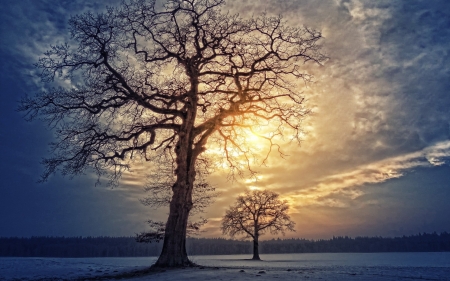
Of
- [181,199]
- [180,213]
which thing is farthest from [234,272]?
[181,199]

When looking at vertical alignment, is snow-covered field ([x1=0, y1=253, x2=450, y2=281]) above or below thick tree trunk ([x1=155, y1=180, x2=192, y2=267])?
below

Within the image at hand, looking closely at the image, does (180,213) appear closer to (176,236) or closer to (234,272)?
(176,236)

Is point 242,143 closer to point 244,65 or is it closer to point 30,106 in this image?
point 244,65

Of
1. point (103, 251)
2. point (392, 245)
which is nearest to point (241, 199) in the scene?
point (103, 251)

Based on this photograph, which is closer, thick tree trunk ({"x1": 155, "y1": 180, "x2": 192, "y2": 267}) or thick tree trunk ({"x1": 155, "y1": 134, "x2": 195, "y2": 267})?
thick tree trunk ({"x1": 155, "y1": 180, "x2": 192, "y2": 267})

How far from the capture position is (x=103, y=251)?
444ft

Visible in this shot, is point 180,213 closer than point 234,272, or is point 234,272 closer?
point 234,272

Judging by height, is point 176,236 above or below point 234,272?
above

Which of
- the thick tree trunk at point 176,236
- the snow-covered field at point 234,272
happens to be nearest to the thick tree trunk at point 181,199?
the thick tree trunk at point 176,236

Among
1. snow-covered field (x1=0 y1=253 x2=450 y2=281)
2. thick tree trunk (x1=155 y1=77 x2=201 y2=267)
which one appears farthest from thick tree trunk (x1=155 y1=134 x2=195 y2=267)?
snow-covered field (x1=0 y1=253 x2=450 y2=281)

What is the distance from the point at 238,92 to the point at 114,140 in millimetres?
7483

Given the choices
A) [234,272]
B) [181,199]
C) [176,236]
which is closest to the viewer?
[234,272]

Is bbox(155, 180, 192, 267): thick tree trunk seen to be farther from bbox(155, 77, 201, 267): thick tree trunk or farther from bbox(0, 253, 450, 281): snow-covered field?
bbox(0, 253, 450, 281): snow-covered field

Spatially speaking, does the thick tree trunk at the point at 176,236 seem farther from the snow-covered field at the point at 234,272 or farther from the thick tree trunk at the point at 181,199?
the snow-covered field at the point at 234,272
